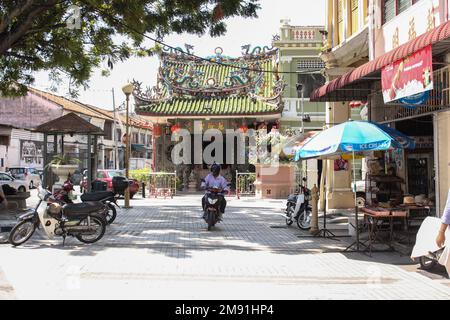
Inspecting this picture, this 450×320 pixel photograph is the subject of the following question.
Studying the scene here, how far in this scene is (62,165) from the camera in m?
14.3

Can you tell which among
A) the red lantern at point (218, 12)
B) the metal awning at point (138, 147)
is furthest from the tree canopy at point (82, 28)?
the metal awning at point (138, 147)

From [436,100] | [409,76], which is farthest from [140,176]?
[409,76]

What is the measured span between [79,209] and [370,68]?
616 cm

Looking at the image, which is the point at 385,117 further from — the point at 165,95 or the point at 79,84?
the point at 165,95

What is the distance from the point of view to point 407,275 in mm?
7512

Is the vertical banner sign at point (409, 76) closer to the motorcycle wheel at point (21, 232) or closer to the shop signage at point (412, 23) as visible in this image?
the shop signage at point (412, 23)

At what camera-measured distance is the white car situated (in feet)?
96.2

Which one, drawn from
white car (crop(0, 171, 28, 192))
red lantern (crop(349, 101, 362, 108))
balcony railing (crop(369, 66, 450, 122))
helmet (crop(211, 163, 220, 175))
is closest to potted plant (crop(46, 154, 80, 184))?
helmet (crop(211, 163, 220, 175))

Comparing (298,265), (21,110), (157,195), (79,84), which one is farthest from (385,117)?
(21,110)

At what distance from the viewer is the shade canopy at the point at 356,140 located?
873 centimetres

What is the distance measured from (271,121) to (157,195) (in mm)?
7081

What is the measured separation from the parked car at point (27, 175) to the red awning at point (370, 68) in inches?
988

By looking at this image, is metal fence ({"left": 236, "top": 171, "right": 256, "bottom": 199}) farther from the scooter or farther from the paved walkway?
the scooter

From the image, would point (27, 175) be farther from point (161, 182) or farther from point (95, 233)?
point (95, 233)
